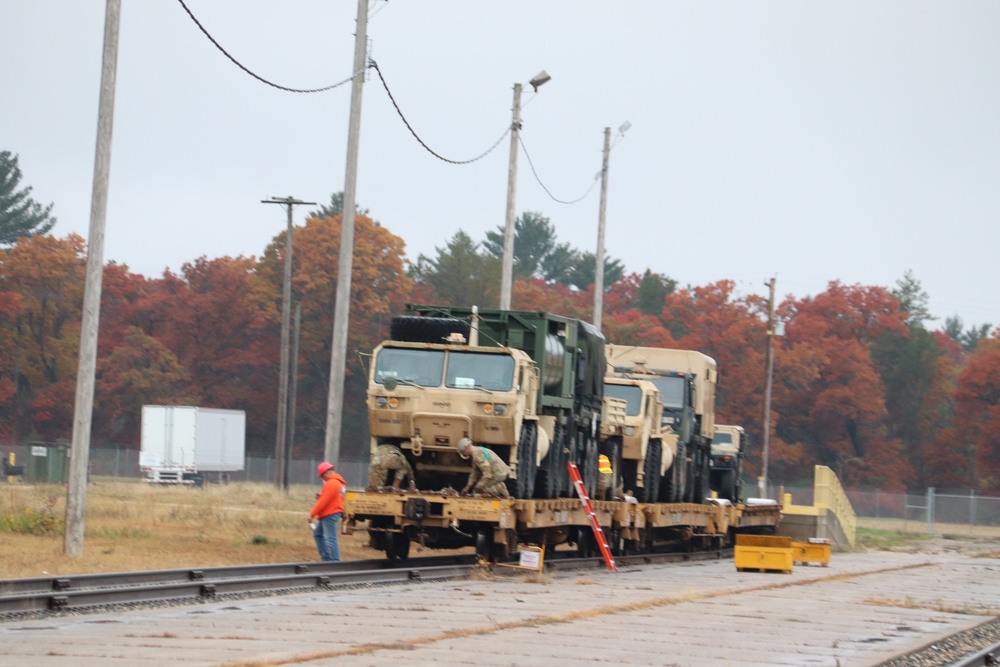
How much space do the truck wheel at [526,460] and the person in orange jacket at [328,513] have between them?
104 inches

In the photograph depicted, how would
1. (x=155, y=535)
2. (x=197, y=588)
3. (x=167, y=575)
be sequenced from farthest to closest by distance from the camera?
(x=155, y=535) → (x=167, y=575) → (x=197, y=588)

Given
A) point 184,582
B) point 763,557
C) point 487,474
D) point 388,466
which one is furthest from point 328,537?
point 763,557

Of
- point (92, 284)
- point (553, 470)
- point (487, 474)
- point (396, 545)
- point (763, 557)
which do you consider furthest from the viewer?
point (763, 557)

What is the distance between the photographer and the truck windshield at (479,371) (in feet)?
73.0

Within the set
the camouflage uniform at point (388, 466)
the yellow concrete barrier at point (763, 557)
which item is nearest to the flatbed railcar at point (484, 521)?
the camouflage uniform at point (388, 466)

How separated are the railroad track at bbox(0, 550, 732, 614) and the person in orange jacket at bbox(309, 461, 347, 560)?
827mm

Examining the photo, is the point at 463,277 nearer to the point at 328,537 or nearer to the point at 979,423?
the point at 979,423

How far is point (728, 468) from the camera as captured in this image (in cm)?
3862

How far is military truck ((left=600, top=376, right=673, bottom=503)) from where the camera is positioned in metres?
27.9

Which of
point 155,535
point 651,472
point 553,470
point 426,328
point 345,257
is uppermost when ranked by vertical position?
point 345,257

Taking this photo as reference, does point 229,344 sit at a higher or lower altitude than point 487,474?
higher

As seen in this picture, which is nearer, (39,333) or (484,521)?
(484,521)

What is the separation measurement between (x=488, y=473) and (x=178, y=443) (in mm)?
44731

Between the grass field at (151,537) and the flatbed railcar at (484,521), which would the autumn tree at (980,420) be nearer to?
the grass field at (151,537)
